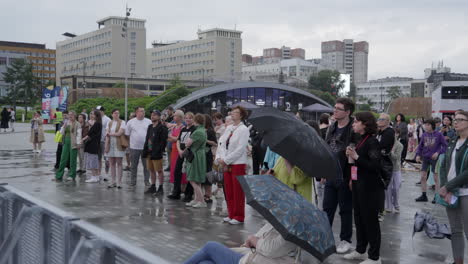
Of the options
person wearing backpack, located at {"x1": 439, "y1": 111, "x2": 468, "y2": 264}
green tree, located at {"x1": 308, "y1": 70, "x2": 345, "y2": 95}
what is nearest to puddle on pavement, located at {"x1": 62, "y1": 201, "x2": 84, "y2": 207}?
person wearing backpack, located at {"x1": 439, "y1": 111, "x2": 468, "y2": 264}

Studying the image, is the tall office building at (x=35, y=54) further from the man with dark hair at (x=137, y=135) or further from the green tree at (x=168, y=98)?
the man with dark hair at (x=137, y=135)

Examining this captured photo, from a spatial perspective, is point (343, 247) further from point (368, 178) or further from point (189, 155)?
point (189, 155)

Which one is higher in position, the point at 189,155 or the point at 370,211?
the point at 189,155

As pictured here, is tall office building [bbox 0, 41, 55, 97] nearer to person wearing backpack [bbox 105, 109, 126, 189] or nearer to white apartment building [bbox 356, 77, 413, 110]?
white apartment building [bbox 356, 77, 413, 110]

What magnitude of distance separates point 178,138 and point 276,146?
575 centimetres

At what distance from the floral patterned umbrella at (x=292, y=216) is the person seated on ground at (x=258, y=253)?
0.54 ft

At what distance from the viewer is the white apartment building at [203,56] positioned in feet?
489

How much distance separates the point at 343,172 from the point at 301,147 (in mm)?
1866

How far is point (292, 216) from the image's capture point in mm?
3906

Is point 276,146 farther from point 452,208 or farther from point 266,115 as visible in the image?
point 452,208

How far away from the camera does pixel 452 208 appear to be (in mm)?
5812

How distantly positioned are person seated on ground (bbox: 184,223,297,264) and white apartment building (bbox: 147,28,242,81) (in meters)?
141

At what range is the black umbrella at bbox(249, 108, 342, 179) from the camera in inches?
199

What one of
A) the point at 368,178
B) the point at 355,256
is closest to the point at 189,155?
the point at 355,256
